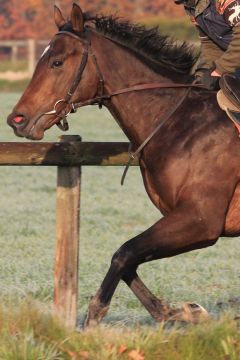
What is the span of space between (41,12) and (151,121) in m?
55.1

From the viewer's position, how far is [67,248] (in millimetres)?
6953

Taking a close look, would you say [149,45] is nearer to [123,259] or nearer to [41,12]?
[123,259]

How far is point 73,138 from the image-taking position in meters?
7.28

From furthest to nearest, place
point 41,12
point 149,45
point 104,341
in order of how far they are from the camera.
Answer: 1. point 41,12
2. point 149,45
3. point 104,341

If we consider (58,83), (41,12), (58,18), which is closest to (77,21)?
(58,18)

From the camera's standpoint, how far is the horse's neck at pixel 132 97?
6.72m

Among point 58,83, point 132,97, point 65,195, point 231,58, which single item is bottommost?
point 65,195

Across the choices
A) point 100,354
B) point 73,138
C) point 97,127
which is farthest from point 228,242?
point 97,127

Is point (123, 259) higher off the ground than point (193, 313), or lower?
higher

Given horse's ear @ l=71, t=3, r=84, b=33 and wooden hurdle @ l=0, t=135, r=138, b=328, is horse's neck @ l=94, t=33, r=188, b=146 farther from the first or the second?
wooden hurdle @ l=0, t=135, r=138, b=328

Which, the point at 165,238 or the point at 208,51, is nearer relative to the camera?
the point at 165,238

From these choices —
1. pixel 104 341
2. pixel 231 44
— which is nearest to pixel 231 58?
pixel 231 44

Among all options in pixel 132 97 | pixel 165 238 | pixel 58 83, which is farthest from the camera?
pixel 132 97

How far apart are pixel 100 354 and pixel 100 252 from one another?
511 cm
